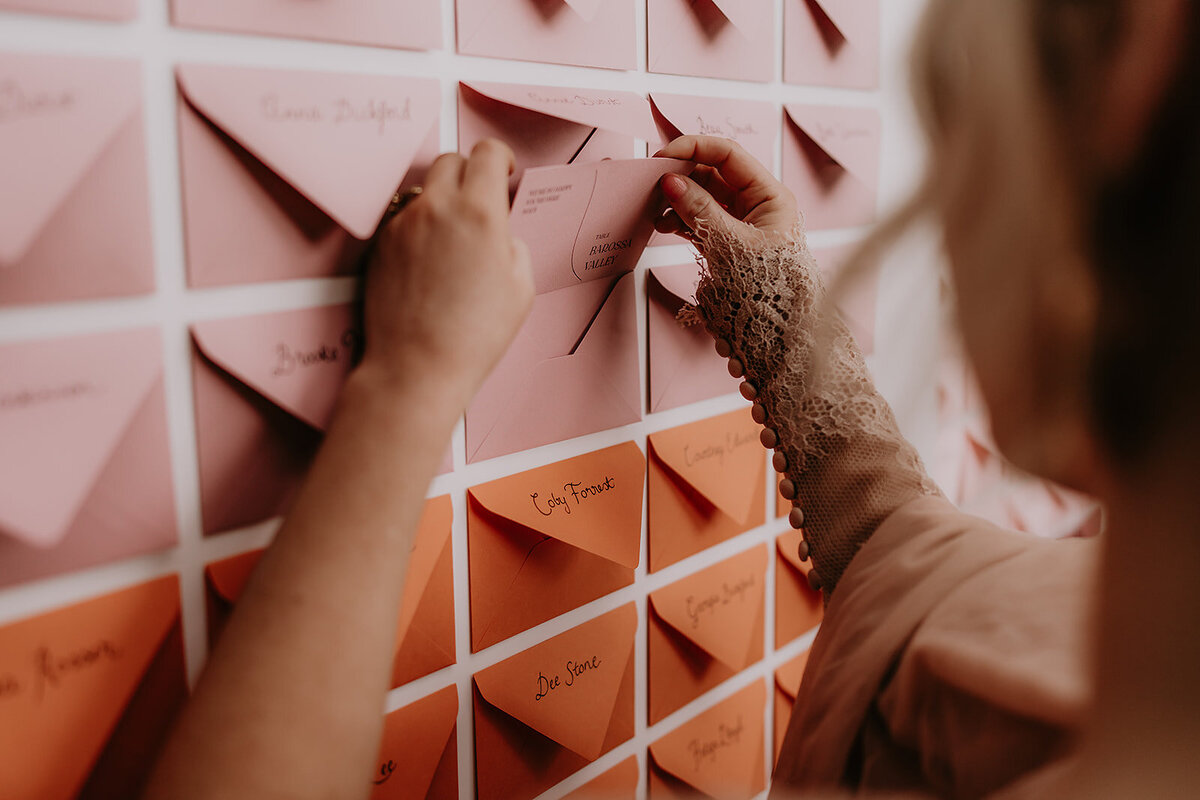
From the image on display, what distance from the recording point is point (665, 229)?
625 millimetres

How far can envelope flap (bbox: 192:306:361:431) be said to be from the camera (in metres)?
0.45

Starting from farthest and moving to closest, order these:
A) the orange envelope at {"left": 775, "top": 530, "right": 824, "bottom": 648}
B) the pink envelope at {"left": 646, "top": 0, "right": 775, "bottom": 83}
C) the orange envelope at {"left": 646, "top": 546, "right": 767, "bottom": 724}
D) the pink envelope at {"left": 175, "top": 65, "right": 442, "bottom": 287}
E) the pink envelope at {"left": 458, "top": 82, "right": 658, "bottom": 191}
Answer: the orange envelope at {"left": 775, "top": 530, "right": 824, "bottom": 648} < the orange envelope at {"left": 646, "top": 546, "right": 767, "bottom": 724} < the pink envelope at {"left": 646, "top": 0, "right": 775, "bottom": 83} < the pink envelope at {"left": 458, "top": 82, "right": 658, "bottom": 191} < the pink envelope at {"left": 175, "top": 65, "right": 442, "bottom": 287}

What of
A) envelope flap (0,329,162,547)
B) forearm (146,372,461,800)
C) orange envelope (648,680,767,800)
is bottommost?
orange envelope (648,680,767,800)

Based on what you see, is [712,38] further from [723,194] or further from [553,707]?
[553,707]

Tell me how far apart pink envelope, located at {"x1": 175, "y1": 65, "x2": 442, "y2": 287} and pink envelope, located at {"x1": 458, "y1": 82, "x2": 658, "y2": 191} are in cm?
3

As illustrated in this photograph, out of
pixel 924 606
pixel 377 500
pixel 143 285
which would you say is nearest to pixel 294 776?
pixel 377 500

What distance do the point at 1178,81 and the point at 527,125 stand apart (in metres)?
0.38

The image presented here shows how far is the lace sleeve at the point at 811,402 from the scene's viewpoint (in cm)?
60

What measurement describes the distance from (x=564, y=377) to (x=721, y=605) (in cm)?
31

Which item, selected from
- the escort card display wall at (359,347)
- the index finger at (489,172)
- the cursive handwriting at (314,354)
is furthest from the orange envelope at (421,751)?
the index finger at (489,172)

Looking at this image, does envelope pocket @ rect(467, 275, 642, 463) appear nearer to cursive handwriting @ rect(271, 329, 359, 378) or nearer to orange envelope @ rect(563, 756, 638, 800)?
cursive handwriting @ rect(271, 329, 359, 378)

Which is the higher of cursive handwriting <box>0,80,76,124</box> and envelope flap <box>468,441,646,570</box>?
cursive handwriting <box>0,80,76,124</box>

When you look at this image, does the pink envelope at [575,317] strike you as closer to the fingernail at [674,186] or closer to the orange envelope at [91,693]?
the fingernail at [674,186]

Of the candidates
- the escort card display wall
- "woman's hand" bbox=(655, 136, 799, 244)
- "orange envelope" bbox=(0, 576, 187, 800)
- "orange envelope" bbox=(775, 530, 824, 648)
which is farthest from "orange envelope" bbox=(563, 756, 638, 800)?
"woman's hand" bbox=(655, 136, 799, 244)
